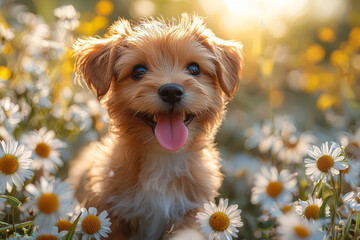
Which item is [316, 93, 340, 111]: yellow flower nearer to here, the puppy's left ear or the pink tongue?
the puppy's left ear

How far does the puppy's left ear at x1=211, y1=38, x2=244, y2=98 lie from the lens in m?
3.24

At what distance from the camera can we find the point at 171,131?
9.70ft

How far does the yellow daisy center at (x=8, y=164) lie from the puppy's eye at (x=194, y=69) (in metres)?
1.40

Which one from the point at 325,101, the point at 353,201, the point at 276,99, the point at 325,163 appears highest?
the point at 325,163

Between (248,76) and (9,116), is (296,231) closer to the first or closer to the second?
(9,116)

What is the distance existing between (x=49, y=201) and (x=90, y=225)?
325 mm

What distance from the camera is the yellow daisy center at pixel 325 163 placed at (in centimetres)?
236

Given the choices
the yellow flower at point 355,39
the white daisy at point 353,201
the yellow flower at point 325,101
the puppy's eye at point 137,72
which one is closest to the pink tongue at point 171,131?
the puppy's eye at point 137,72

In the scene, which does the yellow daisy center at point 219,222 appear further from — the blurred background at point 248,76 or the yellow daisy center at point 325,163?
the blurred background at point 248,76

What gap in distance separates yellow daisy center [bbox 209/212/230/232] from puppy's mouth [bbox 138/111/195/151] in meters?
0.76

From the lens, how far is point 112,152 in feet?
10.5

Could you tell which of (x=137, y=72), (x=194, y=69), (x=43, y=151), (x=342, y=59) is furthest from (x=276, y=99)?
(x=43, y=151)

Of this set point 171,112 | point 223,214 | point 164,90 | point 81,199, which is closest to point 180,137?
point 171,112

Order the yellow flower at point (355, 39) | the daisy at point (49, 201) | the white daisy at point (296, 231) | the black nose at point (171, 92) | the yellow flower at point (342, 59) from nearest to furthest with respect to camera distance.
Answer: the white daisy at point (296, 231)
the daisy at point (49, 201)
the black nose at point (171, 92)
the yellow flower at point (342, 59)
the yellow flower at point (355, 39)
